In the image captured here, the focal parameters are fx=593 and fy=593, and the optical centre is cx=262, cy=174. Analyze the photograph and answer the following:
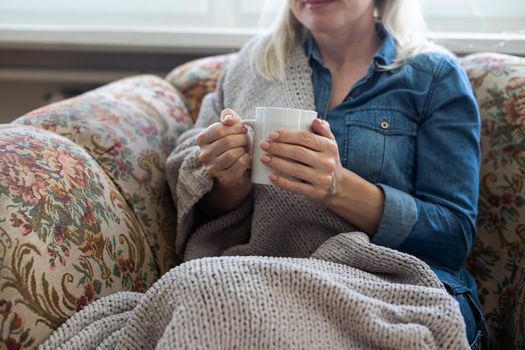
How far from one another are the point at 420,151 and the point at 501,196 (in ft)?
→ 0.67

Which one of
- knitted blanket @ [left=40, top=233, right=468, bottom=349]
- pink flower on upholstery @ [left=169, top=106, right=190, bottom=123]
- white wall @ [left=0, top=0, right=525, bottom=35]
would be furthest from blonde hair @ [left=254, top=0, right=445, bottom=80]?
knitted blanket @ [left=40, top=233, right=468, bottom=349]

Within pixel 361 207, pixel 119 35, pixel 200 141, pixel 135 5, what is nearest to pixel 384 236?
pixel 361 207

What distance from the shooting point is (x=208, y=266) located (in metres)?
0.73

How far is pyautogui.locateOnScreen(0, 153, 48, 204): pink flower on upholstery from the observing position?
796 millimetres

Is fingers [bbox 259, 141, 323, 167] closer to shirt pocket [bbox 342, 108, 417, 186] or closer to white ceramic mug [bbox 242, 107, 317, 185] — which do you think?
white ceramic mug [bbox 242, 107, 317, 185]

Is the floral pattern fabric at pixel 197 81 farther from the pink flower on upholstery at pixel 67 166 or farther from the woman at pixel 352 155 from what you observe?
the pink flower on upholstery at pixel 67 166

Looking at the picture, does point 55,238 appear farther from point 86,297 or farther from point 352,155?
point 352,155

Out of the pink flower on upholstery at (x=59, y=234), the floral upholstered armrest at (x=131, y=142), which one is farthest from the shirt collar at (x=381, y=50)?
the pink flower on upholstery at (x=59, y=234)

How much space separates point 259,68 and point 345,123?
0.68ft

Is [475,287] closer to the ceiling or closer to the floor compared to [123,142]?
closer to the floor

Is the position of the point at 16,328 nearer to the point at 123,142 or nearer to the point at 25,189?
the point at 25,189

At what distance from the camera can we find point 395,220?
929 millimetres

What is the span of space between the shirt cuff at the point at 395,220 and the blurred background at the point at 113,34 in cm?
67

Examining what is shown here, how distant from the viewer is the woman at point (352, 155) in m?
0.92
